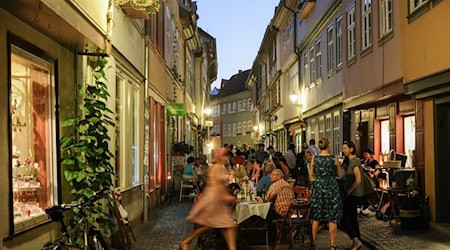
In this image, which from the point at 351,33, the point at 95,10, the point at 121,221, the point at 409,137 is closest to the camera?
the point at 95,10

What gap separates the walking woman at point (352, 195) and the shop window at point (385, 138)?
6649 millimetres

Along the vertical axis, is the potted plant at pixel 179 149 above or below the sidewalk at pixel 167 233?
above

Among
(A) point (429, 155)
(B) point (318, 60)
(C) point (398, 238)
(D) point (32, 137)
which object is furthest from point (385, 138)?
(D) point (32, 137)

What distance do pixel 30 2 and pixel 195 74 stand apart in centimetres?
3844

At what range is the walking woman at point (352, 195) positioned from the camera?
420 inches

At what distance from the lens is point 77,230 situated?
7.12 metres

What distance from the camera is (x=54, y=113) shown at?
820 centimetres

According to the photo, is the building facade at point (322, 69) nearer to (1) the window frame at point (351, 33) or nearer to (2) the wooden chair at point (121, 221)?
(1) the window frame at point (351, 33)

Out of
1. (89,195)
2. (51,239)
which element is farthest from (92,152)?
(51,239)

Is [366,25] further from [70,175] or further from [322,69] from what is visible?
[70,175]

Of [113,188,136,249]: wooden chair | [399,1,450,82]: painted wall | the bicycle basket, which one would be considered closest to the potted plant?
[399,1,450,82]: painted wall

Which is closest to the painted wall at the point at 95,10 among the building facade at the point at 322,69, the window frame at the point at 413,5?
the window frame at the point at 413,5

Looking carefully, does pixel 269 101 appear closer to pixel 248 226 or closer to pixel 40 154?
pixel 248 226

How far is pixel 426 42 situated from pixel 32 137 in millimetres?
8070
